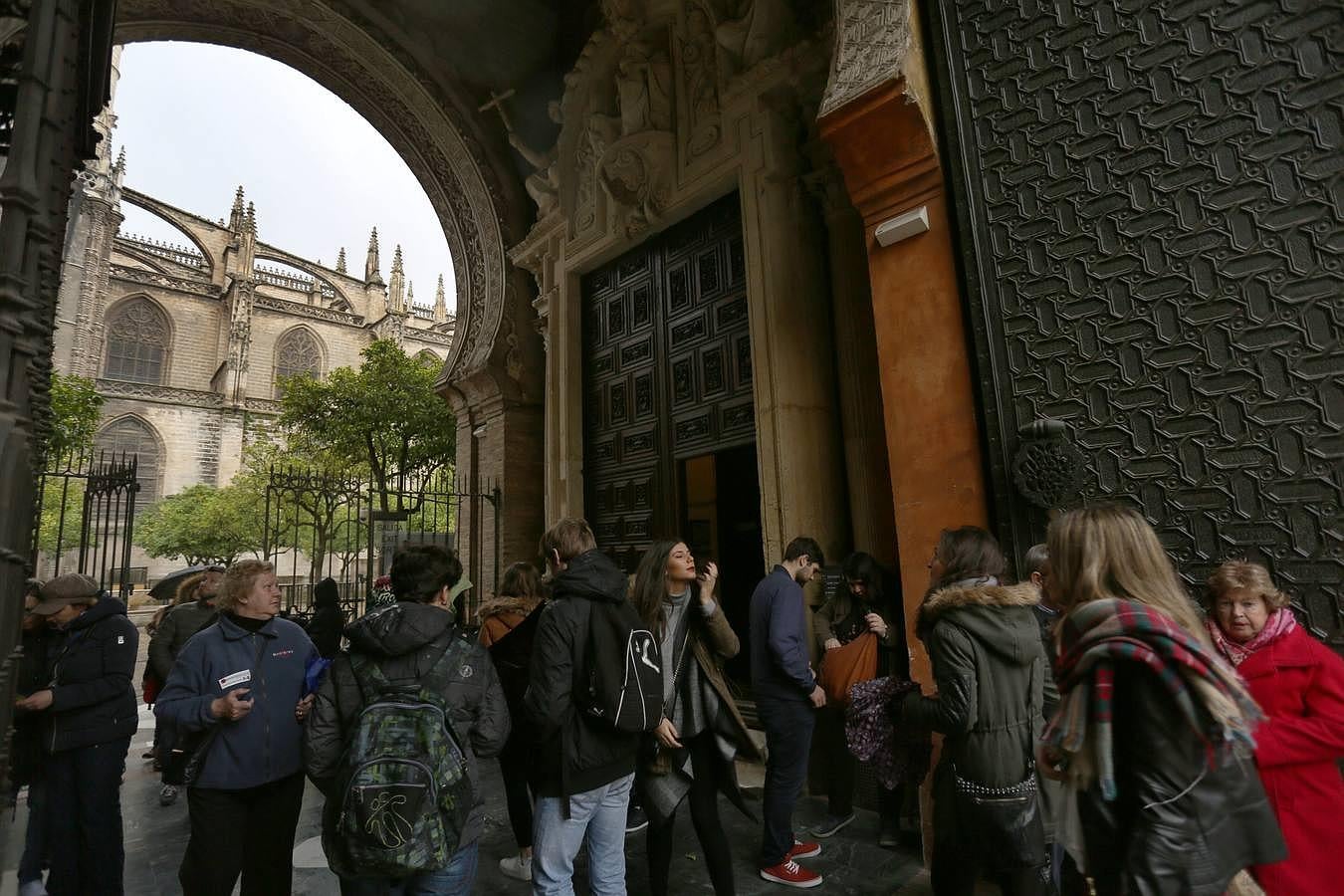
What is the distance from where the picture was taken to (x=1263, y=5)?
3.22 metres

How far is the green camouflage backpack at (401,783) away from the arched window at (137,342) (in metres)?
49.4

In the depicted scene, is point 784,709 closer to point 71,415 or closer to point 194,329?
point 71,415

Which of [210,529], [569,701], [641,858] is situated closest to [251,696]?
[569,701]

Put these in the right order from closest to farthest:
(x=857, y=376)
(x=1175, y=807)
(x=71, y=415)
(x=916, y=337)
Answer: (x=1175, y=807) < (x=916, y=337) < (x=857, y=376) < (x=71, y=415)

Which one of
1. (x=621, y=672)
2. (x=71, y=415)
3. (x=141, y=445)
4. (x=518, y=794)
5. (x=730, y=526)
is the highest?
(x=141, y=445)

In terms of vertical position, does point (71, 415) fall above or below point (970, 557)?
above

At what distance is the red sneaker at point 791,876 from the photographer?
11.1 feet

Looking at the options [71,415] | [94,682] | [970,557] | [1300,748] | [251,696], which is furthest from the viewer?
[71,415]

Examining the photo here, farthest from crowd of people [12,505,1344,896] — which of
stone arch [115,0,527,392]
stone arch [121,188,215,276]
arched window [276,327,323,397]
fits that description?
stone arch [121,188,215,276]

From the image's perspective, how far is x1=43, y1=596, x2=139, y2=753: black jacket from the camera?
10.7 feet

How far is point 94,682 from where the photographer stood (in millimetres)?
3336

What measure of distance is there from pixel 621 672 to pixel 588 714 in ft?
0.67

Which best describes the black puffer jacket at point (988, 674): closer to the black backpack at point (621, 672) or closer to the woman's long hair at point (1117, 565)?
the woman's long hair at point (1117, 565)

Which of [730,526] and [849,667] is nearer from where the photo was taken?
[849,667]
